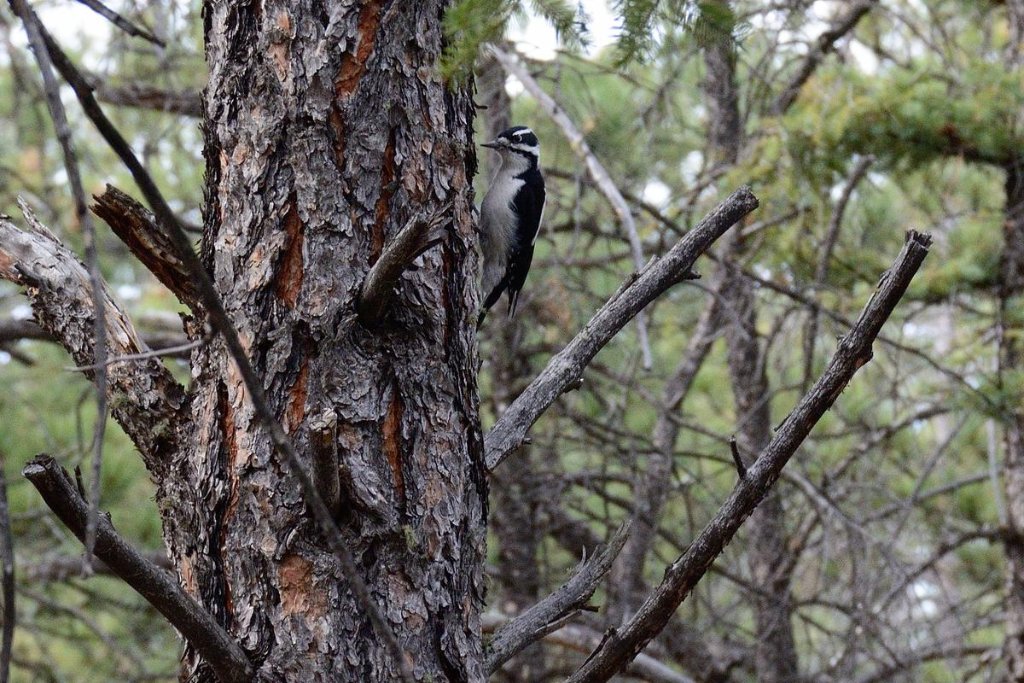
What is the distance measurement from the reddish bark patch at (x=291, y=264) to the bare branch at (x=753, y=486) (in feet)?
2.57

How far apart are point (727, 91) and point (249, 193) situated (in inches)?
150

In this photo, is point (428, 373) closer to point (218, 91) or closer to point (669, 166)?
point (218, 91)

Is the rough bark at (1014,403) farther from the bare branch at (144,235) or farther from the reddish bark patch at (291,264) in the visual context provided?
the bare branch at (144,235)

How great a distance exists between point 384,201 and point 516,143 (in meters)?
2.41

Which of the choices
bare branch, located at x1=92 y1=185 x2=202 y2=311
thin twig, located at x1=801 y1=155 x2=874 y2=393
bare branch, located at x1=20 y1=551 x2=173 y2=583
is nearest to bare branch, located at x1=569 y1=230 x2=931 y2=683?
bare branch, located at x1=92 y1=185 x2=202 y2=311

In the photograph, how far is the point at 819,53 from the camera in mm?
5293

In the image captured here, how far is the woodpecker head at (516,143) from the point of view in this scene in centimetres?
421

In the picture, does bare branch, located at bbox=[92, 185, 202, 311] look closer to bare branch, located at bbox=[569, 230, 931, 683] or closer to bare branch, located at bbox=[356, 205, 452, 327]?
bare branch, located at bbox=[356, 205, 452, 327]

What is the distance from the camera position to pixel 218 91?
1933 millimetres

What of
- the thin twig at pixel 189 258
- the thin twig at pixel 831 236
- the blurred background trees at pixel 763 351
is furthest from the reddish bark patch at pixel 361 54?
the thin twig at pixel 831 236

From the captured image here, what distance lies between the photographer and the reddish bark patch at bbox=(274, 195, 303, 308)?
1815 millimetres

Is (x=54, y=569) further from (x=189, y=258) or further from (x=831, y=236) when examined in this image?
(x=189, y=258)

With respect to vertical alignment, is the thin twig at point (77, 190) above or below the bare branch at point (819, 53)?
below

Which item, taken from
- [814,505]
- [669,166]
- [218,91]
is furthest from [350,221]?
[669,166]
